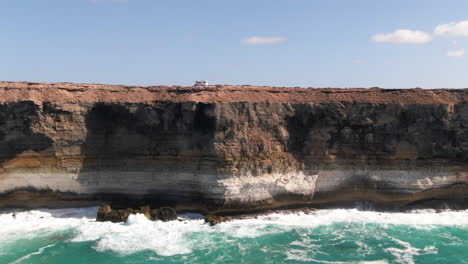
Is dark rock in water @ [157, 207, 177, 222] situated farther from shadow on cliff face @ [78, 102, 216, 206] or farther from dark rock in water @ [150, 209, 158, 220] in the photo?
shadow on cliff face @ [78, 102, 216, 206]

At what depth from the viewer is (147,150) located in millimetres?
24266

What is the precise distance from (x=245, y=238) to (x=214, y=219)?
294 centimetres

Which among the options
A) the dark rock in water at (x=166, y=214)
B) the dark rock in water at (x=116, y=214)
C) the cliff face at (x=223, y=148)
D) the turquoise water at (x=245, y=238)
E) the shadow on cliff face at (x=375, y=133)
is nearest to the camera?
the turquoise water at (x=245, y=238)

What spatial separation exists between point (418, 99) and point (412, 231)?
34.2 feet

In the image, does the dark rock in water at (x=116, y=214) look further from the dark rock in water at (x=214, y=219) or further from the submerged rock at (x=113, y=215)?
the dark rock in water at (x=214, y=219)

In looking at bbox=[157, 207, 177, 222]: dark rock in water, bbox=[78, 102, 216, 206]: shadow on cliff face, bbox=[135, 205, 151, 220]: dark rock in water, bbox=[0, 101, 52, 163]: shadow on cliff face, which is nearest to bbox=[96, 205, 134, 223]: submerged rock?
bbox=[135, 205, 151, 220]: dark rock in water

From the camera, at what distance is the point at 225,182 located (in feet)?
74.1

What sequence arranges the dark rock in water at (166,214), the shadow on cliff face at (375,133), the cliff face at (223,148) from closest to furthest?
1. the dark rock in water at (166,214)
2. the cliff face at (223,148)
3. the shadow on cliff face at (375,133)

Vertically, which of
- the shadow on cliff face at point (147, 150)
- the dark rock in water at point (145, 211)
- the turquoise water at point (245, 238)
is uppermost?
the shadow on cliff face at point (147, 150)

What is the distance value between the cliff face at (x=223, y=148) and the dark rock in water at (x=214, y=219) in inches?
27.3

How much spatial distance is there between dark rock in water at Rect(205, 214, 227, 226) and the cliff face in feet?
2.27

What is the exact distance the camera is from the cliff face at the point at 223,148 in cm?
2352

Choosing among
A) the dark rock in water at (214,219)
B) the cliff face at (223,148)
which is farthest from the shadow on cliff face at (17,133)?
the dark rock in water at (214,219)

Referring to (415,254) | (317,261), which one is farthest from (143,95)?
(415,254)
